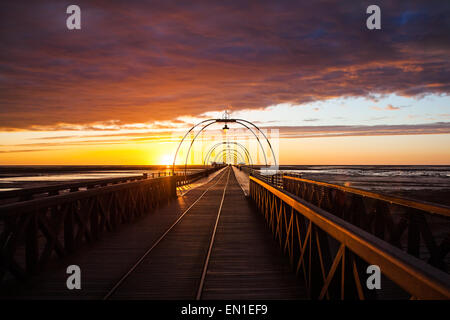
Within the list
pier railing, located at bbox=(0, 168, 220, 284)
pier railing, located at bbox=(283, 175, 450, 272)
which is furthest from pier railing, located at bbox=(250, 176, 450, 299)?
pier railing, located at bbox=(0, 168, 220, 284)

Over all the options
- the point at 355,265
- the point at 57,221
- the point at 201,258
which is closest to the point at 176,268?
the point at 201,258

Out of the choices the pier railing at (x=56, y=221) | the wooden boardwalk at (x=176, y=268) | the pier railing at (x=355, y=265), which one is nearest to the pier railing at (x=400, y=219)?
the pier railing at (x=355, y=265)

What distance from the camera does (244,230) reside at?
11.0 metres

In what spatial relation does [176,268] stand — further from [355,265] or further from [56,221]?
[355,265]

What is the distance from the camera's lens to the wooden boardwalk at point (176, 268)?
17.9 feet

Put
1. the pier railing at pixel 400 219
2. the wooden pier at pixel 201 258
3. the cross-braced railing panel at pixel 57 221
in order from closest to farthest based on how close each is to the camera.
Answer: the wooden pier at pixel 201 258, the cross-braced railing panel at pixel 57 221, the pier railing at pixel 400 219

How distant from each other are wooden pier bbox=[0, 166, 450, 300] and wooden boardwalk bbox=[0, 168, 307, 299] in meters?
0.02

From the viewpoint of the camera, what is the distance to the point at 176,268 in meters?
6.86

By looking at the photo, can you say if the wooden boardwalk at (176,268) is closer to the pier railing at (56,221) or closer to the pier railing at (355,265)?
the pier railing at (56,221)

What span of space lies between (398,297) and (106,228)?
761 centimetres

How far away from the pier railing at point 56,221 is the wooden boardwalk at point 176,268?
0.30 m

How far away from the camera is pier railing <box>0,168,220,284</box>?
5381 millimetres
